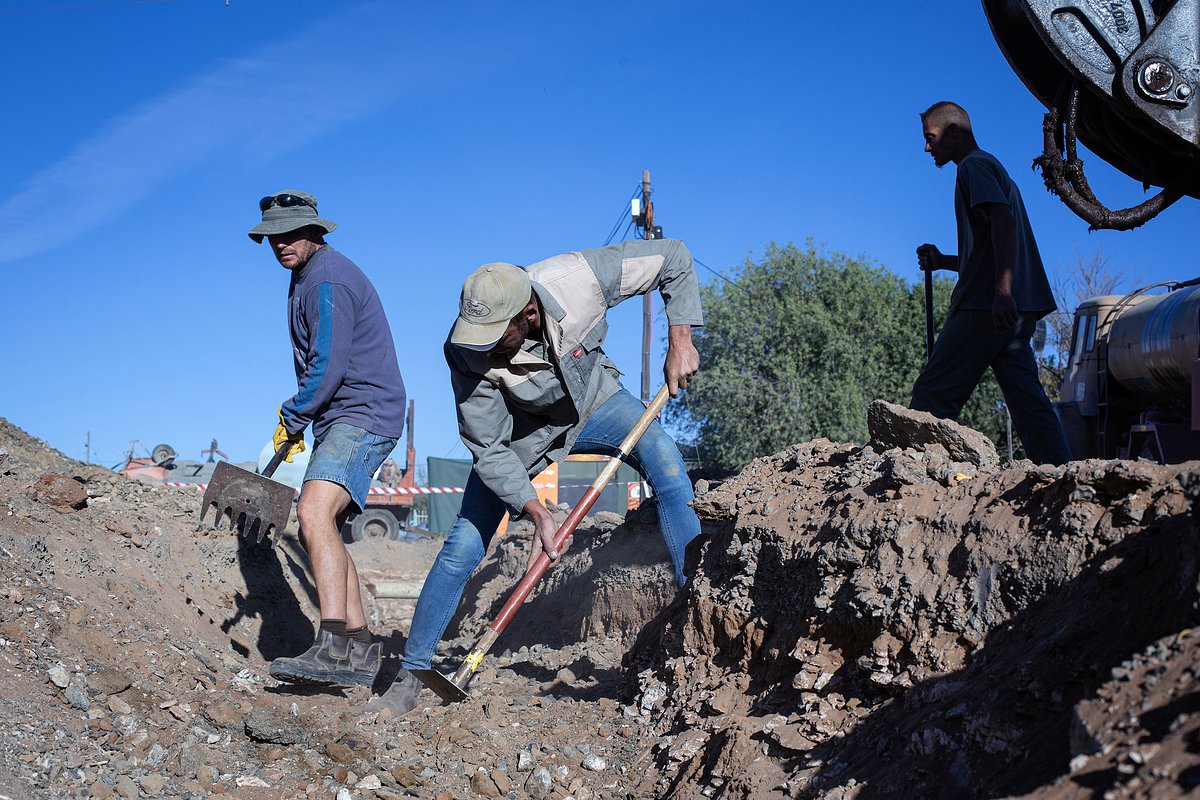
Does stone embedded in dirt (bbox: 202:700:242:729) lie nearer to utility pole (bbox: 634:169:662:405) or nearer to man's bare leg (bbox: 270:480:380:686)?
man's bare leg (bbox: 270:480:380:686)

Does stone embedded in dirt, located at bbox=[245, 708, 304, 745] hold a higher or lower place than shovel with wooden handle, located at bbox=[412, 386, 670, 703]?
lower

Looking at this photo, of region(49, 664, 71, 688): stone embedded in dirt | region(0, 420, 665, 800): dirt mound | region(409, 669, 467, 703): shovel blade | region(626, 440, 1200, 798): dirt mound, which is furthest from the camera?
region(409, 669, 467, 703): shovel blade

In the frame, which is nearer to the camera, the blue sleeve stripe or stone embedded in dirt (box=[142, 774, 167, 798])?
stone embedded in dirt (box=[142, 774, 167, 798])

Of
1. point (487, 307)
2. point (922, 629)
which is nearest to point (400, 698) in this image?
point (487, 307)

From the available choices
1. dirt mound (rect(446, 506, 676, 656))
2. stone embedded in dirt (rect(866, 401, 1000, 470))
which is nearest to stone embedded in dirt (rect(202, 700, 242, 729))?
dirt mound (rect(446, 506, 676, 656))

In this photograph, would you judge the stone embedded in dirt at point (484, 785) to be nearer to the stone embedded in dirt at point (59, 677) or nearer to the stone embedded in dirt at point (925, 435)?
the stone embedded in dirt at point (59, 677)

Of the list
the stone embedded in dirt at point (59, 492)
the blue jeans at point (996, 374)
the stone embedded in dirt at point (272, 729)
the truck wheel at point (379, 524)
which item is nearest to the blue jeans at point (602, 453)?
the stone embedded in dirt at point (272, 729)

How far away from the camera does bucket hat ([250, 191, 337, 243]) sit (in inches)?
166

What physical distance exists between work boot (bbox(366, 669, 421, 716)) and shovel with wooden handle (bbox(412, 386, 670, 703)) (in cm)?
9

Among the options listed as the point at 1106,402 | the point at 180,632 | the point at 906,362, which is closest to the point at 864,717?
the point at 180,632

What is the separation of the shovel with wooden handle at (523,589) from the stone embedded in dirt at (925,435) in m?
0.92

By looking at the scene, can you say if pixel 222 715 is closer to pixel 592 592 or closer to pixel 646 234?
pixel 592 592

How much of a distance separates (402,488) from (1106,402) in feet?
42.4

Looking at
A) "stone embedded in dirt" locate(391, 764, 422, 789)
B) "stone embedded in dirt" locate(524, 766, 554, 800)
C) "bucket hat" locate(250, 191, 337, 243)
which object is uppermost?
"bucket hat" locate(250, 191, 337, 243)
